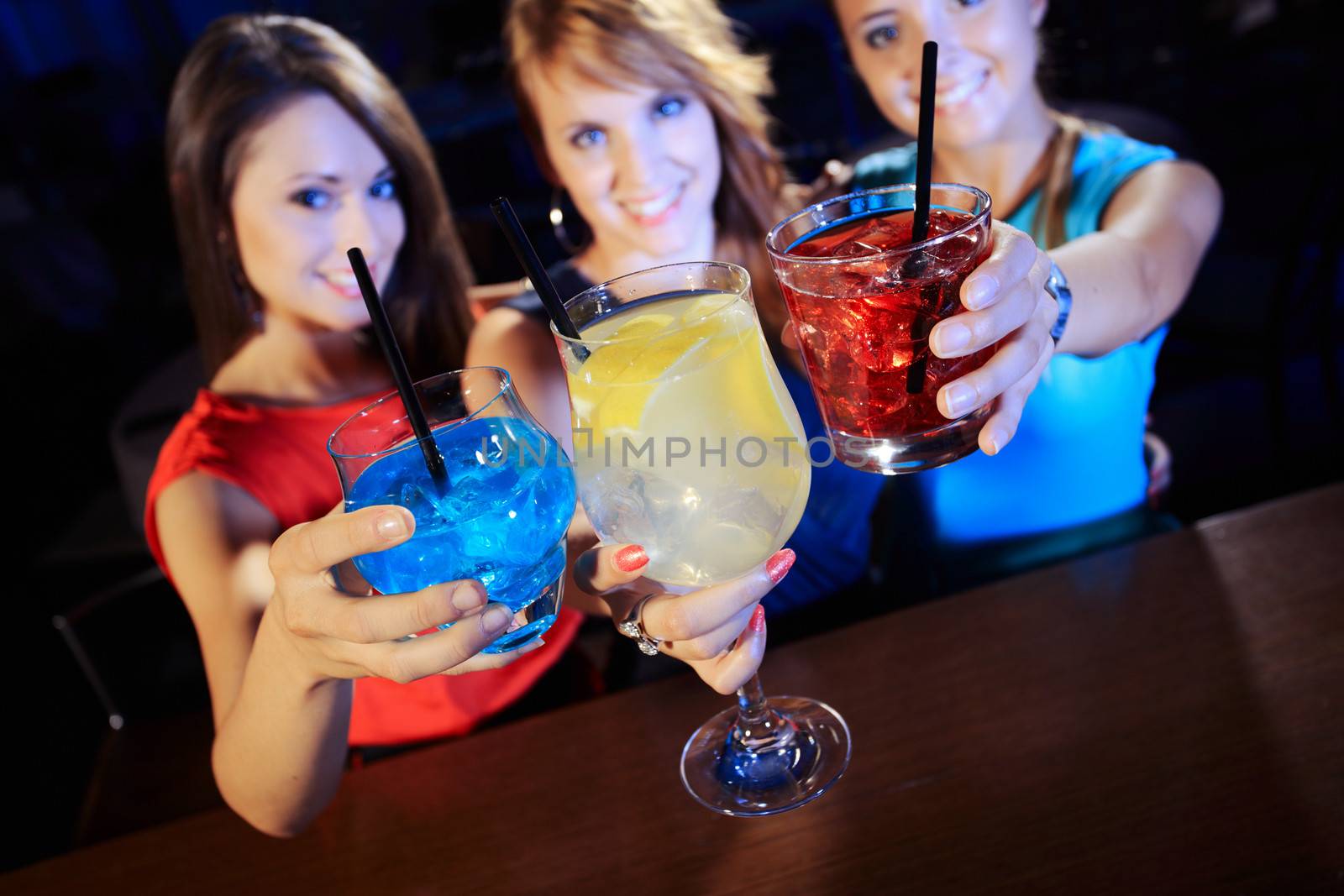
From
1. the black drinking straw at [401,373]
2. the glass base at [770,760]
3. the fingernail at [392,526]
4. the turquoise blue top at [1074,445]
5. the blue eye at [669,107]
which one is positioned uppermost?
the black drinking straw at [401,373]

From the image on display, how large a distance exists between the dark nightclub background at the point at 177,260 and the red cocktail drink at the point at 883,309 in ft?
5.42

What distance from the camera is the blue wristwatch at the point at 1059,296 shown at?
138 centimetres

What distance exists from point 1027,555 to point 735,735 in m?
1.06

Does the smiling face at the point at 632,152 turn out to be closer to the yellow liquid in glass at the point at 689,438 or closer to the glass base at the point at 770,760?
the yellow liquid in glass at the point at 689,438

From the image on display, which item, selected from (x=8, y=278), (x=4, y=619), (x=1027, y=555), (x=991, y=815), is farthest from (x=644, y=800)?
(x=8, y=278)

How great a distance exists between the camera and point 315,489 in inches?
77.7

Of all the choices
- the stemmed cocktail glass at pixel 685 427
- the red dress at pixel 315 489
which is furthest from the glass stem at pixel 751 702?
the red dress at pixel 315 489

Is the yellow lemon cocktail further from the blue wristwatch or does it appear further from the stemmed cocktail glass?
the blue wristwatch

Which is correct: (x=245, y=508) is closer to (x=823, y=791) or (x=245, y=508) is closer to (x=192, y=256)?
(x=192, y=256)

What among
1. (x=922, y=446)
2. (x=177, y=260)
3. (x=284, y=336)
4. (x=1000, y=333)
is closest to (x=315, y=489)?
(x=284, y=336)

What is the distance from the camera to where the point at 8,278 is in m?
7.44

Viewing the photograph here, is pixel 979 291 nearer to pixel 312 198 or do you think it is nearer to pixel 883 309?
pixel 883 309

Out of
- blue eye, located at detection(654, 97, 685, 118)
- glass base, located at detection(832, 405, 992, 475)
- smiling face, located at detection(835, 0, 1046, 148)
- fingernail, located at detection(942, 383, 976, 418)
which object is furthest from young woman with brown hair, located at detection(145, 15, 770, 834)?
smiling face, located at detection(835, 0, 1046, 148)

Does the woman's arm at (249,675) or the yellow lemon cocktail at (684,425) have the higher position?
the yellow lemon cocktail at (684,425)
